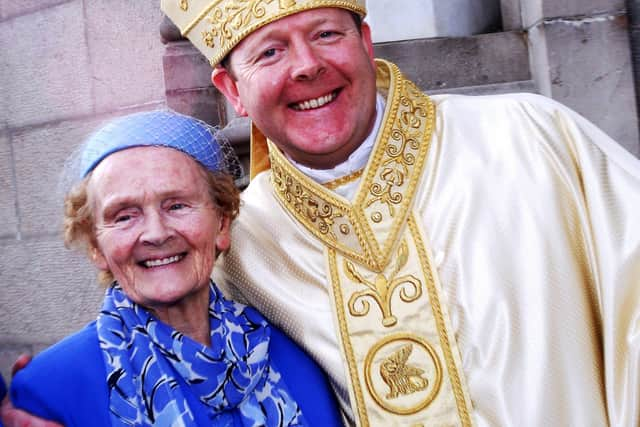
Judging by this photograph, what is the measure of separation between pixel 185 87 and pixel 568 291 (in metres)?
2.21

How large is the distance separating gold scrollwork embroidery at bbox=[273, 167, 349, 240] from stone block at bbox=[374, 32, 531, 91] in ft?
3.75

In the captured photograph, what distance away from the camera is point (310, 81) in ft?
7.13

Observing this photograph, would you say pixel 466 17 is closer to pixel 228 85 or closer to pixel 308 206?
pixel 228 85

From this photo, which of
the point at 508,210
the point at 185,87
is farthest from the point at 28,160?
the point at 508,210

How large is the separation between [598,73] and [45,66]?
10.1 ft

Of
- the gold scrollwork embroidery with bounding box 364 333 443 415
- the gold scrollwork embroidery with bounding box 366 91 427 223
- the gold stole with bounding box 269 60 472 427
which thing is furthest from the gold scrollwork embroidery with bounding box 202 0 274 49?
the gold scrollwork embroidery with bounding box 364 333 443 415

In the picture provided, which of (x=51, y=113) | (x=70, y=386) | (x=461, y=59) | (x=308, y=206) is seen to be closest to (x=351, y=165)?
(x=308, y=206)

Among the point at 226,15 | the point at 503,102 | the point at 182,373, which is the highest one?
the point at 226,15

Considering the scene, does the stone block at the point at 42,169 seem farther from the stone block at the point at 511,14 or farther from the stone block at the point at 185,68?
the stone block at the point at 511,14

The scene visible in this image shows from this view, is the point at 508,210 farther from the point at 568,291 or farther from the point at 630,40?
the point at 630,40

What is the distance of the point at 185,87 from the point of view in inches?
146

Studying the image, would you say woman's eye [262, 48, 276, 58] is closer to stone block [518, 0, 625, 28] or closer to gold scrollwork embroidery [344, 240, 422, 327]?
gold scrollwork embroidery [344, 240, 422, 327]

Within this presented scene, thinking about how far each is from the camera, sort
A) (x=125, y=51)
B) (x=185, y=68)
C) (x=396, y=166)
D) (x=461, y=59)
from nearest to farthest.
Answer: (x=396, y=166), (x=461, y=59), (x=185, y=68), (x=125, y=51)

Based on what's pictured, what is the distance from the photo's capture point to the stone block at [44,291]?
14.8ft
